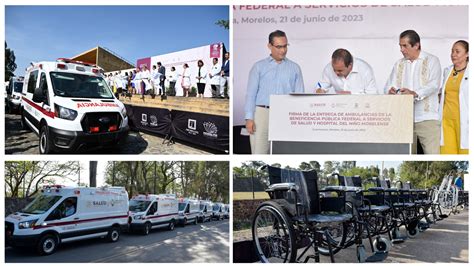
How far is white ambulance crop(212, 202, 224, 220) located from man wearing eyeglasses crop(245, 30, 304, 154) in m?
0.77

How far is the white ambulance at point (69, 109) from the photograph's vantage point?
185 inches

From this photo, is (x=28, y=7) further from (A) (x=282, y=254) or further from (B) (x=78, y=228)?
(A) (x=282, y=254)

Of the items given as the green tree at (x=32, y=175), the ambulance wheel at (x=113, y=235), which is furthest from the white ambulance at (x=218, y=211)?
the green tree at (x=32, y=175)

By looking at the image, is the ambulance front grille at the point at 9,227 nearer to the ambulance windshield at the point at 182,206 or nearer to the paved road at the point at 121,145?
the paved road at the point at 121,145

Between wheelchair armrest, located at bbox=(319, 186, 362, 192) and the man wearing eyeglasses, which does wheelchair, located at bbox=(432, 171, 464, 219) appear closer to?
wheelchair armrest, located at bbox=(319, 186, 362, 192)

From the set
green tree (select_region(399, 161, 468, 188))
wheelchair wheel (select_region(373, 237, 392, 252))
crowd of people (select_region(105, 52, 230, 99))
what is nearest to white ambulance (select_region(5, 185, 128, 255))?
crowd of people (select_region(105, 52, 230, 99))

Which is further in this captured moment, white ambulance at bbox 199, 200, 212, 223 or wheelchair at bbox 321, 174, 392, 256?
white ambulance at bbox 199, 200, 212, 223

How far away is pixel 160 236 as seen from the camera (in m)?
5.07

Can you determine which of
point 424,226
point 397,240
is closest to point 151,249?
point 397,240

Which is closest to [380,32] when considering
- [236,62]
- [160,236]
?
[236,62]

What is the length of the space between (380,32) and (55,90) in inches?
152

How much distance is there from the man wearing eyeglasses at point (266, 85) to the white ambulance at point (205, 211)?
87cm

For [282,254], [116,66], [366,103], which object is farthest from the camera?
[116,66]

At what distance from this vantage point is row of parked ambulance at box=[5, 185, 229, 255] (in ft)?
15.1
